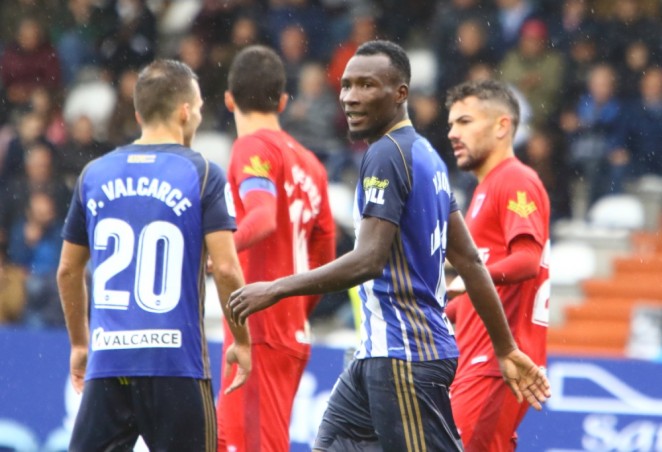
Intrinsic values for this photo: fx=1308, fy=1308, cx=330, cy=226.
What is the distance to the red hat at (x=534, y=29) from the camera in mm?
13641

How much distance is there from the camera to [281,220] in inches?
275

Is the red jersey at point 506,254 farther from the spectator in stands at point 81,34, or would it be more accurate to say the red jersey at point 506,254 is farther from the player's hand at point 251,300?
the spectator in stands at point 81,34

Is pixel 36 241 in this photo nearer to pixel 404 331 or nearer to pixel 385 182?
pixel 404 331

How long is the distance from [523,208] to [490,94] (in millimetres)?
800

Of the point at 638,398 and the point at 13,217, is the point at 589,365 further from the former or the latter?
the point at 13,217

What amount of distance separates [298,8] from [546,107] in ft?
10.8

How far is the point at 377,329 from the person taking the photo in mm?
5258

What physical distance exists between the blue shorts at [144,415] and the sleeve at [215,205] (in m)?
0.67

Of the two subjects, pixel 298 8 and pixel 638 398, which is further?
pixel 298 8

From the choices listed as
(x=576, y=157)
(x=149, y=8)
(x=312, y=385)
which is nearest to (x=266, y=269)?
(x=312, y=385)

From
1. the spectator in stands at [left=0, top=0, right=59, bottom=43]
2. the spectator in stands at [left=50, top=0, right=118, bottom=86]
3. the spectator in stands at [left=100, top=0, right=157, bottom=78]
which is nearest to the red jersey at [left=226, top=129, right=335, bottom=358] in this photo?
the spectator in stands at [left=100, top=0, right=157, bottom=78]

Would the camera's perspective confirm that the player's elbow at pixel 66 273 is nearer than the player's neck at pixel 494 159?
Yes

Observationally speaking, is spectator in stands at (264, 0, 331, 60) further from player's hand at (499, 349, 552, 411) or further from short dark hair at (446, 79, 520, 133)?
player's hand at (499, 349, 552, 411)

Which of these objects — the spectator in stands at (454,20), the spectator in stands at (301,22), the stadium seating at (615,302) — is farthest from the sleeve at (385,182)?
the spectator in stands at (301,22)
